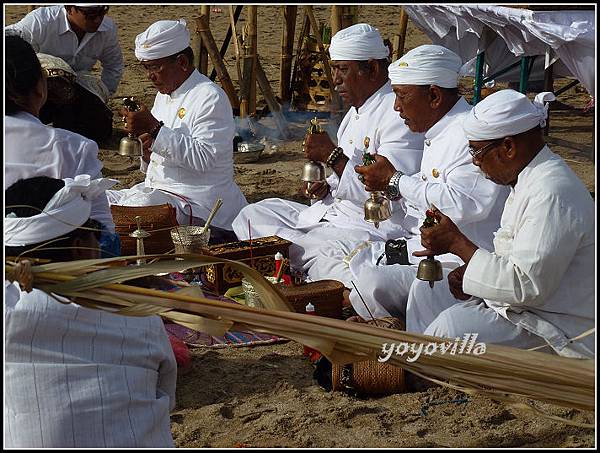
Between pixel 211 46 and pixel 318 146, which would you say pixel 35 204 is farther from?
pixel 211 46

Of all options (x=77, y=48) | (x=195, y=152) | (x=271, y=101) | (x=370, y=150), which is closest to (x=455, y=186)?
(x=370, y=150)

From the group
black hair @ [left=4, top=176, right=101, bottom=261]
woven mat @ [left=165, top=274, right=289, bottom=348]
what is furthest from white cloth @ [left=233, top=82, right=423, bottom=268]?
black hair @ [left=4, top=176, right=101, bottom=261]

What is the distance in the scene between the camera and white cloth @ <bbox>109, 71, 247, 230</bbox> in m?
6.67

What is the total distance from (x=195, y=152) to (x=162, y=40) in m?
0.76

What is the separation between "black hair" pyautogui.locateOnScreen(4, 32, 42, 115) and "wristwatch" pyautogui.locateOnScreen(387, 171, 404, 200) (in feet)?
6.68

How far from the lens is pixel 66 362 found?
2604mm

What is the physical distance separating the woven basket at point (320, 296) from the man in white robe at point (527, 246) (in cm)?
100

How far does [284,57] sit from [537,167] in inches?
283

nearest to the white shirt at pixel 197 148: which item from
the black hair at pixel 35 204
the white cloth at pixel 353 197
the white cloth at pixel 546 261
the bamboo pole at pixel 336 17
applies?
the white cloth at pixel 353 197

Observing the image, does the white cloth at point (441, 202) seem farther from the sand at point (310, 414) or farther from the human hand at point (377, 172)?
the sand at point (310, 414)

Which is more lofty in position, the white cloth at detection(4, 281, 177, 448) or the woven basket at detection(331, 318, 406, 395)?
the white cloth at detection(4, 281, 177, 448)

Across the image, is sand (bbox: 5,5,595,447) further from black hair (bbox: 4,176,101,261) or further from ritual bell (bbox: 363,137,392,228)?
black hair (bbox: 4,176,101,261)

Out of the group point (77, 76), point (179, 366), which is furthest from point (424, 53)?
point (77, 76)

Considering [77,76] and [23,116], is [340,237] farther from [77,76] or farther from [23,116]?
[77,76]
